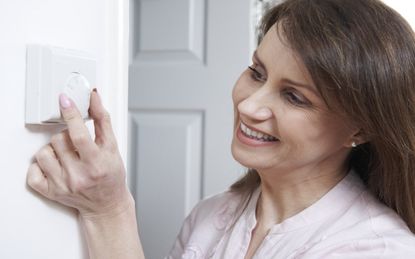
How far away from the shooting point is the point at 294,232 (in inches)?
39.4

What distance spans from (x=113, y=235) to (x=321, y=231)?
461mm

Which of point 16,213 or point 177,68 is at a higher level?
point 177,68

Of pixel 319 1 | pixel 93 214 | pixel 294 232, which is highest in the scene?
pixel 319 1

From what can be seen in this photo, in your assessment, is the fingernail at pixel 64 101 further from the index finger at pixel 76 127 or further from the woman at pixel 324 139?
the woman at pixel 324 139

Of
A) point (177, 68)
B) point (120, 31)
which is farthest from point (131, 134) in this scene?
point (120, 31)

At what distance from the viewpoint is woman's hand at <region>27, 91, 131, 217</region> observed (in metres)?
0.56

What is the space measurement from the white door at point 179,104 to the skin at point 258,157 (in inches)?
19.2

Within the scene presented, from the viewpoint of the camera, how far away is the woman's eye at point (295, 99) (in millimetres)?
886

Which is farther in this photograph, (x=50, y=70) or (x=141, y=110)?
(x=141, y=110)

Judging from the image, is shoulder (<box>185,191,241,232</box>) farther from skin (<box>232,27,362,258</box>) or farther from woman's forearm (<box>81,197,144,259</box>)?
woman's forearm (<box>81,197,144,259</box>)

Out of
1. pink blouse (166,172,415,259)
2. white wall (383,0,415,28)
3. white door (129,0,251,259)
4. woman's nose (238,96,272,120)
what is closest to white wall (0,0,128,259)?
woman's nose (238,96,272,120)

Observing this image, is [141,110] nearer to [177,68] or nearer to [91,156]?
[177,68]

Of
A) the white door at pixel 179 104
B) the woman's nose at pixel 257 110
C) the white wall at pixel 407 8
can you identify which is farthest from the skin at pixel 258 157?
the white wall at pixel 407 8

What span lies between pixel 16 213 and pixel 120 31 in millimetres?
308
